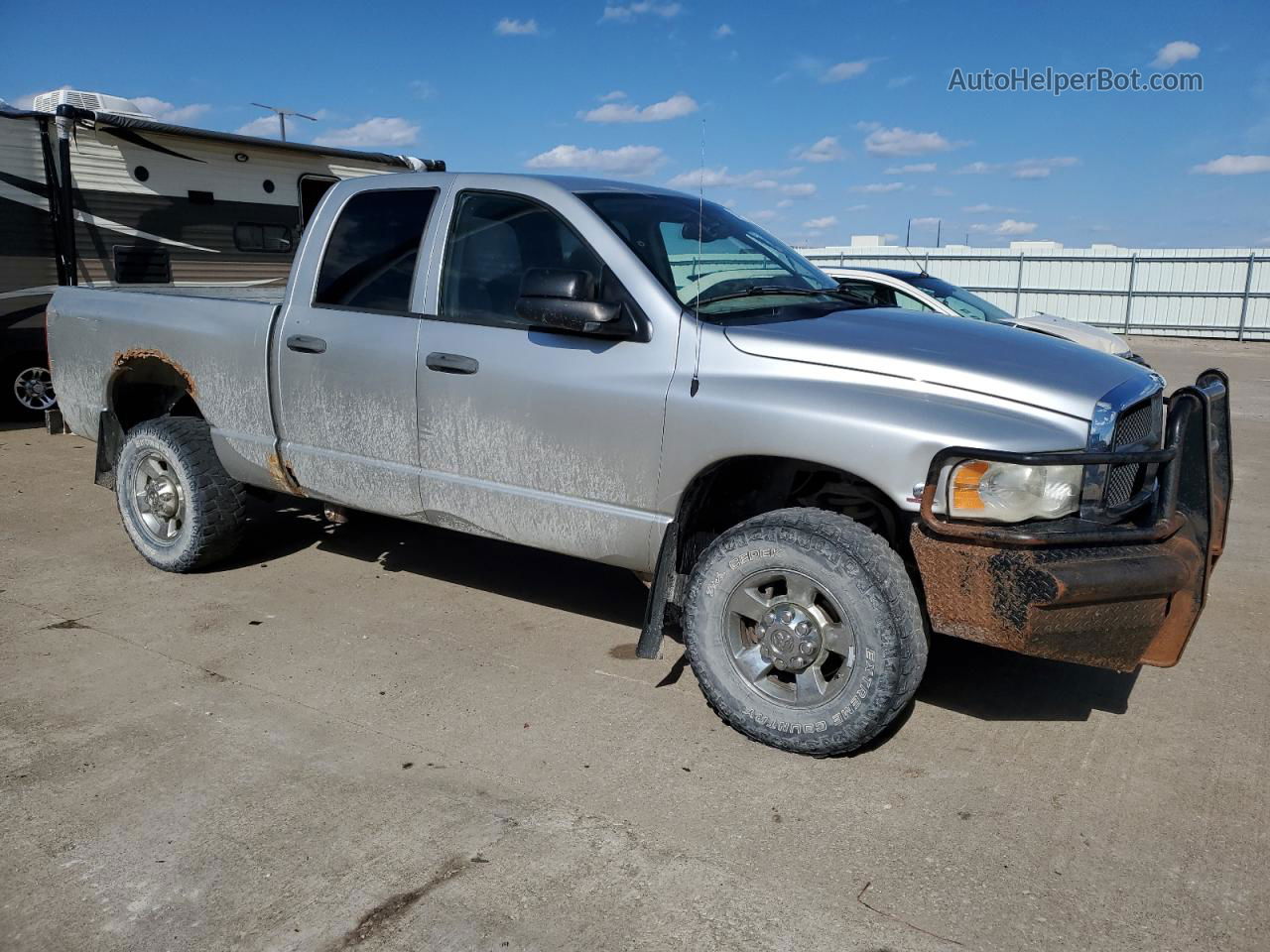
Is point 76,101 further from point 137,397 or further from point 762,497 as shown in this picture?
point 762,497

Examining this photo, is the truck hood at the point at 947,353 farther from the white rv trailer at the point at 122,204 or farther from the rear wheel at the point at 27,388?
the rear wheel at the point at 27,388

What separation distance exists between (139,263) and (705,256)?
24.5 feet

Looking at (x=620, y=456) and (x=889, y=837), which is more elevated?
(x=620, y=456)

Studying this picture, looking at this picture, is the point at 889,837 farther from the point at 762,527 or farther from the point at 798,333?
the point at 798,333

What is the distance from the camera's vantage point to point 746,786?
3.41 m

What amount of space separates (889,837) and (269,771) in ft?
6.60

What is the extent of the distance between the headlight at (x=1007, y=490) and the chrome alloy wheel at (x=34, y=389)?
944cm

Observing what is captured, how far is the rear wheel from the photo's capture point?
984 cm

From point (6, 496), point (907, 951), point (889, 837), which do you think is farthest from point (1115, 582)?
point (6, 496)

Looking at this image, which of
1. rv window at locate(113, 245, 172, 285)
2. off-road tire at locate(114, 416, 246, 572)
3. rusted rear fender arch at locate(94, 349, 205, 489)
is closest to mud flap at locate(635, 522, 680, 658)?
off-road tire at locate(114, 416, 246, 572)

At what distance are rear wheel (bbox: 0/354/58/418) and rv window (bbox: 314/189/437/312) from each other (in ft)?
21.2

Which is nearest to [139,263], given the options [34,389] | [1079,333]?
[34,389]

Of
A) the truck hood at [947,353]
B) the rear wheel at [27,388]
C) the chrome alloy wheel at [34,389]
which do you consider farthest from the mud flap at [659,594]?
the chrome alloy wheel at [34,389]

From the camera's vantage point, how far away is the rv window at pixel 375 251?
4.58 m
